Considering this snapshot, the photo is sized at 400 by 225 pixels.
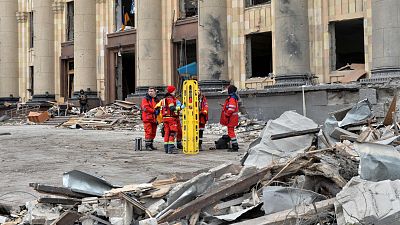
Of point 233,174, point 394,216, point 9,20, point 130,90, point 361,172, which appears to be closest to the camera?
point 394,216

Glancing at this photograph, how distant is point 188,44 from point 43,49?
11937mm

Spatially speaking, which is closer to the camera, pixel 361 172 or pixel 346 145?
pixel 361 172

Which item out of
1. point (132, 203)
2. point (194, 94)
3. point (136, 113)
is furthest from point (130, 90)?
point (132, 203)

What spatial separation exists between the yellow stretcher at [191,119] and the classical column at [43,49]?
2216 centimetres

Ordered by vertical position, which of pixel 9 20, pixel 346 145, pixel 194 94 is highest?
pixel 9 20

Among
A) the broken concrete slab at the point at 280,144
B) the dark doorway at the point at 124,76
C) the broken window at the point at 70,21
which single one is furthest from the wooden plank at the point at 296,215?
the broken window at the point at 70,21

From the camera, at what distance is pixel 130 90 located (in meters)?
32.8

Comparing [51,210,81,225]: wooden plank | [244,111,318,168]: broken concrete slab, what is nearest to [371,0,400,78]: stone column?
[244,111,318,168]: broken concrete slab

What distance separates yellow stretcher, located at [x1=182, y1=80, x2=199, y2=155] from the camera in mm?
13062

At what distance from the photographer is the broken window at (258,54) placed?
2320 centimetres

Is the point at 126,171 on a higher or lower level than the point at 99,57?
lower

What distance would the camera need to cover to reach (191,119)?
43.2 feet

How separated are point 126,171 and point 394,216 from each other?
20.5ft

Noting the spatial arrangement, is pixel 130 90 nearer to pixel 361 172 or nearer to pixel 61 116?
pixel 61 116
